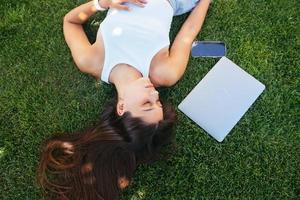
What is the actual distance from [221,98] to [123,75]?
0.78 metres

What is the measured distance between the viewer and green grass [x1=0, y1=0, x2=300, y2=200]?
9.80 ft

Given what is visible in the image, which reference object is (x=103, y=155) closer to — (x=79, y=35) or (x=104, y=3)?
(x=79, y=35)

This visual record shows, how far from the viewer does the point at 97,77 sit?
3.15 m

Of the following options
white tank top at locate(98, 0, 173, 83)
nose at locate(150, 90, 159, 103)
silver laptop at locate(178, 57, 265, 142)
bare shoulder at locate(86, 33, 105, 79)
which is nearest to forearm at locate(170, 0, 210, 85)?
white tank top at locate(98, 0, 173, 83)

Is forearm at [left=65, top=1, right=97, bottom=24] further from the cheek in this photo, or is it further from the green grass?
the cheek

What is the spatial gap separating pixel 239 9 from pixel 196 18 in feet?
1.30

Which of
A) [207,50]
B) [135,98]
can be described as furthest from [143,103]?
[207,50]

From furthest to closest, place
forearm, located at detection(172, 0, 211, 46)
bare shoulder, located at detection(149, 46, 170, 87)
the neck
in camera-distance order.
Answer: forearm, located at detection(172, 0, 211, 46)
bare shoulder, located at detection(149, 46, 170, 87)
the neck

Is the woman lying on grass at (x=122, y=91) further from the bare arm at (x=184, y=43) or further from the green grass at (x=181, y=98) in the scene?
the green grass at (x=181, y=98)

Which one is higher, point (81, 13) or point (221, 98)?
point (81, 13)

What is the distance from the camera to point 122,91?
2.81 m

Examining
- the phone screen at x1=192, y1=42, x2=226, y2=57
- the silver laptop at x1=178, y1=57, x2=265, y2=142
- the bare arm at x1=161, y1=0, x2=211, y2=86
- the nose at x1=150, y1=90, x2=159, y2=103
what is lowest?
the silver laptop at x1=178, y1=57, x2=265, y2=142

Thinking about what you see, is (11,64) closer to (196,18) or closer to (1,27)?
(1,27)

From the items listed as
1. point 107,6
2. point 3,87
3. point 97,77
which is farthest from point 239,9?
point 3,87
